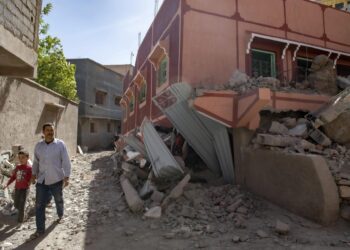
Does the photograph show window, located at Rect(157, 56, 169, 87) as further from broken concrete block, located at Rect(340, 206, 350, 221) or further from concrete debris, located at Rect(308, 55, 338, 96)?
broken concrete block, located at Rect(340, 206, 350, 221)

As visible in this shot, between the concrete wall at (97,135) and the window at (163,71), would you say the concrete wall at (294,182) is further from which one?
the concrete wall at (97,135)

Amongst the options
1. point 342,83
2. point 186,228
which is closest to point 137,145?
point 186,228

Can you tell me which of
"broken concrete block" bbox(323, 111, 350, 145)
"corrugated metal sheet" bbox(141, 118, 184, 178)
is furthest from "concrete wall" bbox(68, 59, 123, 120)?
"broken concrete block" bbox(323, 111, 350, 145)

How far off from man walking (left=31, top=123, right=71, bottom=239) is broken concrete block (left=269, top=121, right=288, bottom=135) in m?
4.33

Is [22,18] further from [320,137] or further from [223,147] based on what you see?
[320,137]

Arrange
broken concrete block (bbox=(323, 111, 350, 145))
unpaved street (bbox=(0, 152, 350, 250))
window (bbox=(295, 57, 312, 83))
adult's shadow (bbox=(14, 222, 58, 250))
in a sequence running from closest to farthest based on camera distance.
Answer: adult's shadow (bbox=(14, 222, 58, 250)) → unpaved street (bbox=(0, 152, 350, 250)) → broken concrete block (bbox=(323, 111, 350, 145)) → window (bbox=(295, 57, 312, 83))

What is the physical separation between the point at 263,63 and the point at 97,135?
19.4 m

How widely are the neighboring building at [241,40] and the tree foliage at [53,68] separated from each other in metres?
9.13

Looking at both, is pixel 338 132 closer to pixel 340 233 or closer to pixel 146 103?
pixel 340 233

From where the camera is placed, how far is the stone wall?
4.25 metres

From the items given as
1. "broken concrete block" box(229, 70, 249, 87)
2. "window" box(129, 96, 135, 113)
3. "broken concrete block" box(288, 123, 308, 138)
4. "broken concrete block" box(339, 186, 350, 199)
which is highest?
"window" box(129, 96, 135, 113)

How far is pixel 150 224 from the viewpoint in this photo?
5145mm

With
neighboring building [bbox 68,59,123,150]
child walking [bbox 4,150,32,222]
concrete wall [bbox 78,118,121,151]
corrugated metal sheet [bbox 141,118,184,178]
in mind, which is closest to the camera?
child walking [bbox 4,150,32,222]

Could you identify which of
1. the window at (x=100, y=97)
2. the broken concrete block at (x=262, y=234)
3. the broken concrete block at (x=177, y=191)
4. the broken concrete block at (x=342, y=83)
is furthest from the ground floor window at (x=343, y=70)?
the window at (x=100, y=97)
